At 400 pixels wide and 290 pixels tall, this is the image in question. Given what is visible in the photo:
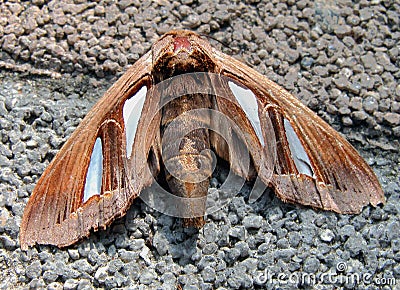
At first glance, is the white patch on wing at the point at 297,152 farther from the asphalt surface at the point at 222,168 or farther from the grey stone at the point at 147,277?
the grey stone at the point at 147,277

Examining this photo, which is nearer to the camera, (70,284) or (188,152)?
(70,284)

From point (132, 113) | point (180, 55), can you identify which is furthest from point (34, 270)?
point (180, 55)

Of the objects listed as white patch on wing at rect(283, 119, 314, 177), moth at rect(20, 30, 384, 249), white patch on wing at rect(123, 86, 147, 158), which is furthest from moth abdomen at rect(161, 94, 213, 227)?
white patch on wing at rect(283, 119, 314, 177)

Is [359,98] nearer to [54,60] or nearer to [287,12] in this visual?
[287,12]

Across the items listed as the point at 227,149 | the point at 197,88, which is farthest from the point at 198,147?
the point at 197,88

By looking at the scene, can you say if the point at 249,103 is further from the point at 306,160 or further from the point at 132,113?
the point at 132,113

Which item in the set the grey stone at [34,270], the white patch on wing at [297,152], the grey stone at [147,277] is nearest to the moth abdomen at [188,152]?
the grey stone at [147,277]
